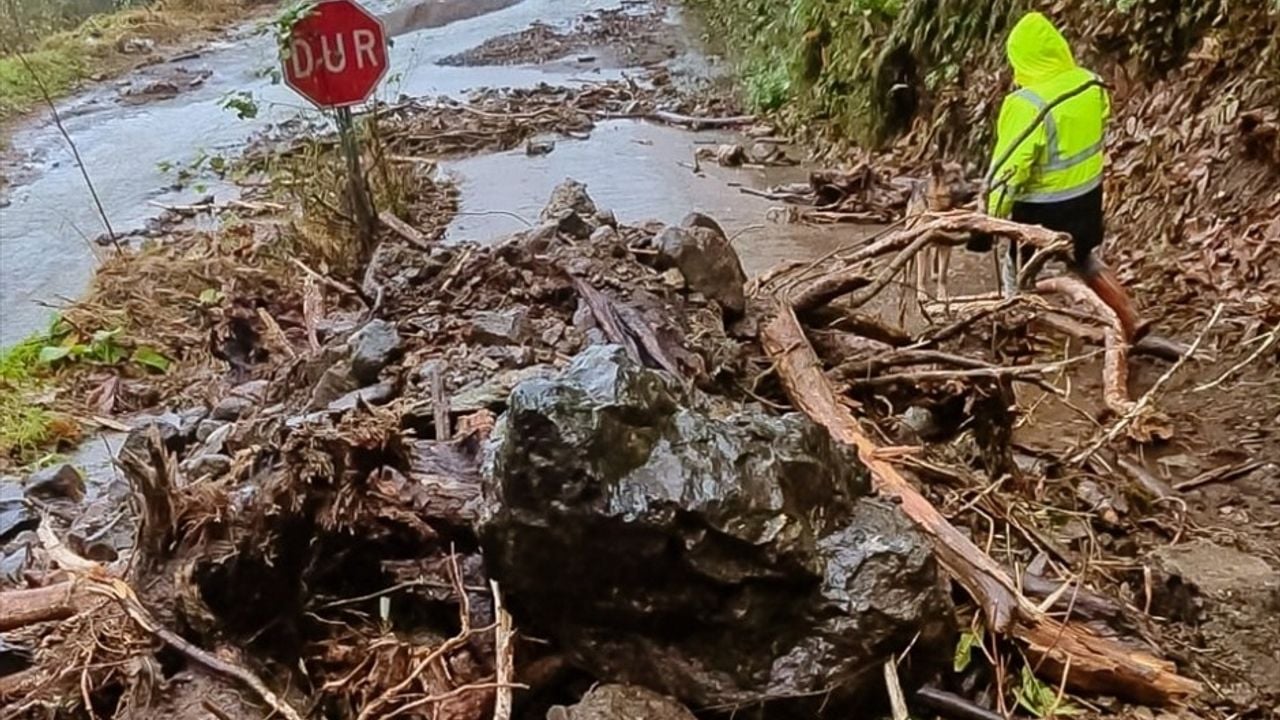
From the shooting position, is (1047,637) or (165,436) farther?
(165,436)

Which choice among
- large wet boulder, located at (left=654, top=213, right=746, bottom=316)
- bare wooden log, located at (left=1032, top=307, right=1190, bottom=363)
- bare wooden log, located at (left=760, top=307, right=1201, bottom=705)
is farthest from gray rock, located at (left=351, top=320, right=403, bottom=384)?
bare wooden log, located at (left=1032, top=307, right=1190, bottom=363)

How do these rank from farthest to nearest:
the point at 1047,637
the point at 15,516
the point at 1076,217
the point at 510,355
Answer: the point at 1076,217 < the point at 15,516 < the point at 510,355 < the point at 1047,637

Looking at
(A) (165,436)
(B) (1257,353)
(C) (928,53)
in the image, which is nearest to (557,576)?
(A) (165,436)

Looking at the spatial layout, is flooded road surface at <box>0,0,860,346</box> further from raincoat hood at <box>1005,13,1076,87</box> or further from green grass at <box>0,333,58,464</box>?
raincoat hood at <box>1005,13,1076,87</box>

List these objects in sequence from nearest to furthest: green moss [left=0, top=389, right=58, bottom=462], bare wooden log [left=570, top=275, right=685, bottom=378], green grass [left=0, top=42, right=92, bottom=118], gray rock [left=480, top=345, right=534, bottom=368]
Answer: bare wooden log [left=570, top=275, right=685, bottom=378] → gray rock [left=480, top=345, right=534, bottom=368] → green moss [left=0, top=389, right=58, bottom=462] → green grass [left=0, top=42, right=92, bottom=118]

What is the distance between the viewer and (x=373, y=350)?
14.5ft

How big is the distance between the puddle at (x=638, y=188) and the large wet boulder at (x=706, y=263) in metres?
2.49

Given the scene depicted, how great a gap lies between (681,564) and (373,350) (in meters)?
2.24

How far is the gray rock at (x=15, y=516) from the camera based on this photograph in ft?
16.6

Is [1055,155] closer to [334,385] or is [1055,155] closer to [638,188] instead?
[334,385]

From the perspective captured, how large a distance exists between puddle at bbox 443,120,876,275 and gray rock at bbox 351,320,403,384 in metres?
3.11

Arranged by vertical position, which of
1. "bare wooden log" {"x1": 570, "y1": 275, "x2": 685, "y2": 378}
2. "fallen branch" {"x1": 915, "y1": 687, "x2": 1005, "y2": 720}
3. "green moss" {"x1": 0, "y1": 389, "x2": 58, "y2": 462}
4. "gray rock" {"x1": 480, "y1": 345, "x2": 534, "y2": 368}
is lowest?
"green moss" {"x1": 0, "y1": 389, "x2": 58, "y2": 462}

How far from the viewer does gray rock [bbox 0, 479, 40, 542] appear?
16.6ft

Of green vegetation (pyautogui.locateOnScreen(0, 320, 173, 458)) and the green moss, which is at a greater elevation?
the green moss
